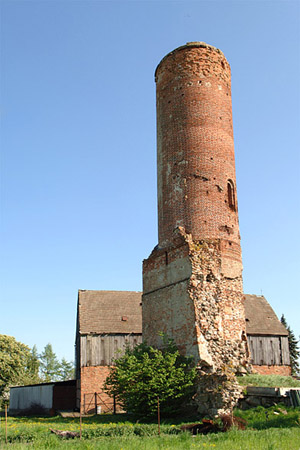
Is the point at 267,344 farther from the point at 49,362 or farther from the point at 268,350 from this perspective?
the point at 49,362

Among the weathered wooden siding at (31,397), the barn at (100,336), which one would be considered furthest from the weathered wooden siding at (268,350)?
the weathered wooden siding at (31,397)

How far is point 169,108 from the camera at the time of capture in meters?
18.0

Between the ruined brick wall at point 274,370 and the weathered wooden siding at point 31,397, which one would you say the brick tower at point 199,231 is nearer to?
the weathered wooden siding at point 31,397

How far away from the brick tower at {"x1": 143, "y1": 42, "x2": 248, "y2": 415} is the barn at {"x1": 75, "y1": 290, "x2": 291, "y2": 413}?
8498 millimetres

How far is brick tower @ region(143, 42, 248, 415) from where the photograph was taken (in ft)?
47.3

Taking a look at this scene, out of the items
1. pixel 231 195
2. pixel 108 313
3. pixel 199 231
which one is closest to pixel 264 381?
pixel 199 231

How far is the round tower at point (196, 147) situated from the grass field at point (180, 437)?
6434mm

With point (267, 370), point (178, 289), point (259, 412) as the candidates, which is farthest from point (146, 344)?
point (267, 370)

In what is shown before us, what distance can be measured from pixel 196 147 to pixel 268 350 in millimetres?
15203

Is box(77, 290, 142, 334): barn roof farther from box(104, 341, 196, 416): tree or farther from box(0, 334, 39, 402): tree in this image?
box(0, 334, 39, 402): tree

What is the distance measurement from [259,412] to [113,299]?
1566cm

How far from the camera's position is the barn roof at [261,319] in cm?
2705

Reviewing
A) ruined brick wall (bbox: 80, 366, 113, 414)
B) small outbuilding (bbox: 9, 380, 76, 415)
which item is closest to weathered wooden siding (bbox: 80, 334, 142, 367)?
ruined brick wall (bbox: 80, 366, 113, 414)

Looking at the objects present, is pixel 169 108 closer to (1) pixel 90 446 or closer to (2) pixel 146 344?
(2) pixel 146 344
